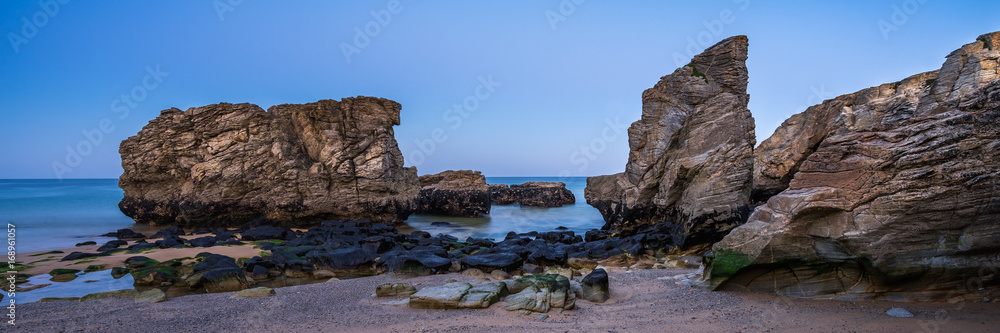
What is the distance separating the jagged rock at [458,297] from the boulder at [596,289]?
1.39 meters

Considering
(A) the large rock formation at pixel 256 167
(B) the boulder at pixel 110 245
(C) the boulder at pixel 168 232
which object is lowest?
(B) the boulder at pixel 110 245

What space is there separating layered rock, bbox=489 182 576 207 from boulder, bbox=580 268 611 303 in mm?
35972

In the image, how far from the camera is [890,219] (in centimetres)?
568

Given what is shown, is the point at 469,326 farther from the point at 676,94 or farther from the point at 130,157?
the point at 130,157

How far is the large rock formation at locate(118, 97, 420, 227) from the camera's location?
73.6ft

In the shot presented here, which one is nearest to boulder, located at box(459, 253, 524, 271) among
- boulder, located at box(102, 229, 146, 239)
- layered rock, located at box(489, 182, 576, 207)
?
boulder, located at box(102, 229, 146, 239)

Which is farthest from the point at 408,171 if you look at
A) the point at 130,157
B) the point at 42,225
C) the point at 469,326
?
the point at 469,326

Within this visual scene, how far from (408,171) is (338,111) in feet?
17.0

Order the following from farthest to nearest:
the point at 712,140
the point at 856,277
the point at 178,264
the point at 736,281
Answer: the point at 712,140 < the point at 178,264 < the point at 736,281 < the point at 856,277

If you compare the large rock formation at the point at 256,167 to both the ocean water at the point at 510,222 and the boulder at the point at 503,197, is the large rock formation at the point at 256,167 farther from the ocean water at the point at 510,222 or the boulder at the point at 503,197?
the boulder at the point at 503,197

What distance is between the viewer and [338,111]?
24.6m

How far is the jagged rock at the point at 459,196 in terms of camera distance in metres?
32.9

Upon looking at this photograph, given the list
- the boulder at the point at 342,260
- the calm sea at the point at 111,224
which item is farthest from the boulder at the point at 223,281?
the calm sea at the point at 111,224

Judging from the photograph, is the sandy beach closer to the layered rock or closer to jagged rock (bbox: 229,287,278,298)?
jagged rock (bbox: 229,287,278,298)
